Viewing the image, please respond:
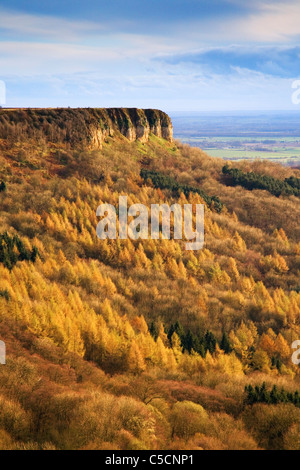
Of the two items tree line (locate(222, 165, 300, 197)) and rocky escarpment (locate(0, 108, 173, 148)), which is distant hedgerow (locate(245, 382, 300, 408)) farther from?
tree line (locate(222, 165, 300, 197))

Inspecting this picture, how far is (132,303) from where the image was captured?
3383 inches

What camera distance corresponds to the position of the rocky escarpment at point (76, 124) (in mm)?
143125

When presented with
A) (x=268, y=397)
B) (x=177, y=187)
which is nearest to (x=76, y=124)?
(x=177, y=187)

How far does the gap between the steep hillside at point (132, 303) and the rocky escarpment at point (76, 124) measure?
0.74 meters

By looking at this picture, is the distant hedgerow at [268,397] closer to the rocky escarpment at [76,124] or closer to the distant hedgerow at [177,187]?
the distant hedgerow at [177,187]

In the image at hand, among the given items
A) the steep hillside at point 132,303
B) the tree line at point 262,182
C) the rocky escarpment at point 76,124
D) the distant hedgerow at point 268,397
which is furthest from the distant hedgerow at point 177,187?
the distant hedgerow at point 268,397

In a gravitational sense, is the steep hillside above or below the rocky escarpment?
below

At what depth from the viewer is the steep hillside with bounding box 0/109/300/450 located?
126ft

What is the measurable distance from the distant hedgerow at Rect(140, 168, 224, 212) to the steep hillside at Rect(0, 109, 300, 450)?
2.34 feet

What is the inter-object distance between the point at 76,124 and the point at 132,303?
4118 inches

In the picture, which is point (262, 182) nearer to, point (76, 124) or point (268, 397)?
point (76, 124)

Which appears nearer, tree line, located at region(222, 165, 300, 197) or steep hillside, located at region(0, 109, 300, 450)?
steep hillside, located at region(0, 109, 300, 450)

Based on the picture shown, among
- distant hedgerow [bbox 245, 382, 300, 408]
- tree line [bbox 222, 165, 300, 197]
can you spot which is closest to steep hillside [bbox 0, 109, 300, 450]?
distant hedgerow [bbox 245, 382, 300, 408]
